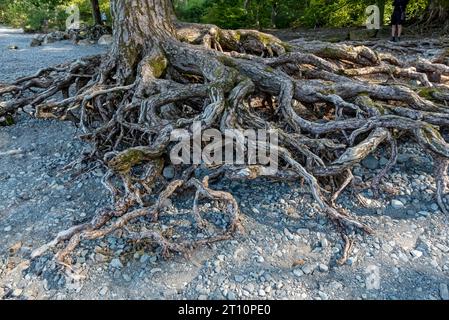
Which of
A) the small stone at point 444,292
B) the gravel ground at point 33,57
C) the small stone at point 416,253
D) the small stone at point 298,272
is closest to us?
the small stone at point 444,292

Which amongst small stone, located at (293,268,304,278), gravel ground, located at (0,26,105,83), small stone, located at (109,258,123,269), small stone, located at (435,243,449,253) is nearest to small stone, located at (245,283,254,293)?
small stone, located at (293,268,304,278)

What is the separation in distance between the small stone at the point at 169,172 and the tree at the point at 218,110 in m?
0.12

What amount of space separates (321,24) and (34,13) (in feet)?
62.1

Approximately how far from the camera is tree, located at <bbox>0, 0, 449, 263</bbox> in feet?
11.7

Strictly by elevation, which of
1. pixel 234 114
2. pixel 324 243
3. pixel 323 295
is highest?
pixel 234 114

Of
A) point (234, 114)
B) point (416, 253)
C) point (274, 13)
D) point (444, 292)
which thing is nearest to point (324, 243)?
Answer: point (416, 253)

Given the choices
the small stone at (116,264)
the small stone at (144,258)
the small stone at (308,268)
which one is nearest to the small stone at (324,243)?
the small stone at (308,268)

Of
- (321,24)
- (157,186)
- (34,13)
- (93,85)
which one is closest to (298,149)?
(157,186)

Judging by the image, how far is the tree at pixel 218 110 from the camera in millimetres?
3576

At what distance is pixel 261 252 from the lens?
127 inches

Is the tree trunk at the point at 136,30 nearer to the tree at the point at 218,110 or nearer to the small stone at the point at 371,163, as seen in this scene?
the tree at the point at 218,110

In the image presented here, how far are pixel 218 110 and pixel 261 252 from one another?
1.63 m

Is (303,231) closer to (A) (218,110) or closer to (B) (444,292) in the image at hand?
(B) (444,292)

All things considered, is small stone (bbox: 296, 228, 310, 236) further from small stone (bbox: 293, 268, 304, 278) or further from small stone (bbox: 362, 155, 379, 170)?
small stone (bbox: 362, 155, 379, 170)
